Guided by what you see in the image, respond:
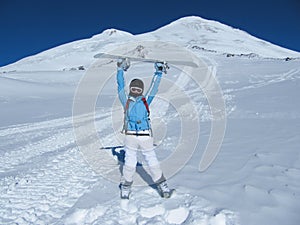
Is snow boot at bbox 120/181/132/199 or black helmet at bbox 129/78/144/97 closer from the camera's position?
black helmet at bbox 129/78/144/97

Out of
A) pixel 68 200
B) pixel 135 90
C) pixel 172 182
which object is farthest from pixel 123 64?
pixel 68 200

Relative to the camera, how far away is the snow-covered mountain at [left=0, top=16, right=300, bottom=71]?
209 feet

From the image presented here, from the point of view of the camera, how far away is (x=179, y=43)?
262 feet

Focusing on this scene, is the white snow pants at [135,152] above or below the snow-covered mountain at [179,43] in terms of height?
below

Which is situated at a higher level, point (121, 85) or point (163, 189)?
point (121, 85)

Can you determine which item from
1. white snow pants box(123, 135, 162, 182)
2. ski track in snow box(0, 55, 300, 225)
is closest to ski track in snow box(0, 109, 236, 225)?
ski track in snow box(0, 55, 300, 225)

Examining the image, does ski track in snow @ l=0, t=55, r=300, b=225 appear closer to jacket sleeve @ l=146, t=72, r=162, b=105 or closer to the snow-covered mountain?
jacket sleeve @ l=146, t=72, r=162, b=105

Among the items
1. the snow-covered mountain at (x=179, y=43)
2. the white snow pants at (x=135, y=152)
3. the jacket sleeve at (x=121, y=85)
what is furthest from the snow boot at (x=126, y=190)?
the snow-covered mountain at (x=179, y=43)

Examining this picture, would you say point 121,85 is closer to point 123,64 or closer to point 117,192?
point 123,64

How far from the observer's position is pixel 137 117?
167 inches

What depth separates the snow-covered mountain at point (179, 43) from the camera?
63.7 m

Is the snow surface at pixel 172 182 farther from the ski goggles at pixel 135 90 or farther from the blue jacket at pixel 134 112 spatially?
the ski goggles at pixel 135 90

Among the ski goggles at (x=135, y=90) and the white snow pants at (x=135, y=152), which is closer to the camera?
the ski goggles at (x=135, y=90)

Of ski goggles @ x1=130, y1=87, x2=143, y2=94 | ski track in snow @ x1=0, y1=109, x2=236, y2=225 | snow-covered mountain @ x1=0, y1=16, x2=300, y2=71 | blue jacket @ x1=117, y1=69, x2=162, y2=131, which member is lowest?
ski track in snow @ x1=0, y1=109, x2=236, y2=225
